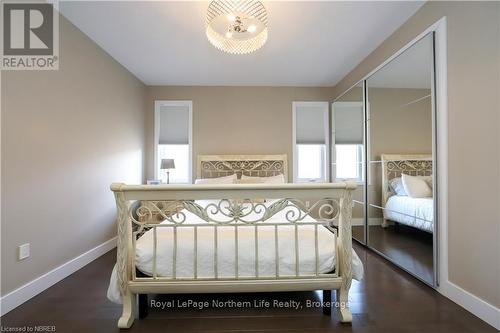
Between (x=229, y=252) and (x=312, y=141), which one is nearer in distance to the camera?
(x=229, y=252)

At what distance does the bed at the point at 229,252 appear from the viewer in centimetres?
169

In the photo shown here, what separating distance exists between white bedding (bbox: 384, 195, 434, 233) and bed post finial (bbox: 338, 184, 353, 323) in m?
1.05

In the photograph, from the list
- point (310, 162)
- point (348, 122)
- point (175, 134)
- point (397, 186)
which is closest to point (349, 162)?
point (348, 122)

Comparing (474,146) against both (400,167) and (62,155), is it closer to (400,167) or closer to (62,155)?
(400,167)

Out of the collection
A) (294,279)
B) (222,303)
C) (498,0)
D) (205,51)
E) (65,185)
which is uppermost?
(205,51)

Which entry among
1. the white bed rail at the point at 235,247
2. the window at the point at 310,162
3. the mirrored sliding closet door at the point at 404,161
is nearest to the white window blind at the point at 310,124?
the window at the point at 310,162

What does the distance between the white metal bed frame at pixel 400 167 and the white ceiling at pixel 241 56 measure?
1450 millimetres

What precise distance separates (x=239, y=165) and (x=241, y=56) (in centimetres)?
182

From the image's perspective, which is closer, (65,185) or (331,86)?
(65,185)

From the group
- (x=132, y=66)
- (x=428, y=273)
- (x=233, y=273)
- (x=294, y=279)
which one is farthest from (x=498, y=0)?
(x=132, y=66)

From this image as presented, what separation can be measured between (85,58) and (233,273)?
2.90m

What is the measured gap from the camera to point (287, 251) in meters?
1.76

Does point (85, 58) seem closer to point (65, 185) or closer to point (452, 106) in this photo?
point (65, 185)

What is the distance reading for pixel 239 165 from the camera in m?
4.32
